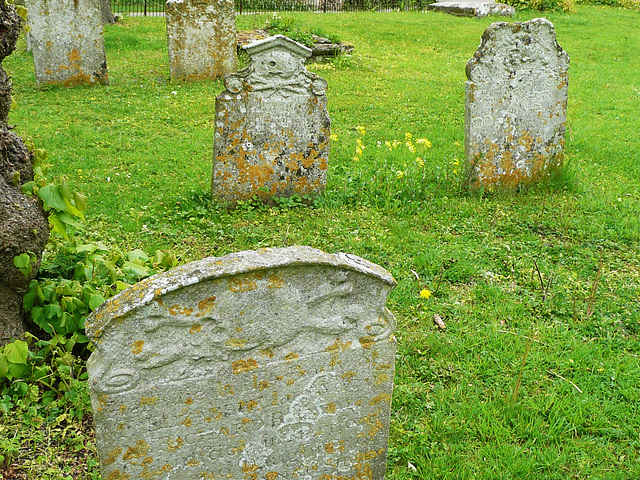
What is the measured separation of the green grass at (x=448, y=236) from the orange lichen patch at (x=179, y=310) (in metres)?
1.32

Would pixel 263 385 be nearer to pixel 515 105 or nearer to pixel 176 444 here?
pixel 176 444

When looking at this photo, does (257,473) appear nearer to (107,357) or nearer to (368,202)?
(107,357)

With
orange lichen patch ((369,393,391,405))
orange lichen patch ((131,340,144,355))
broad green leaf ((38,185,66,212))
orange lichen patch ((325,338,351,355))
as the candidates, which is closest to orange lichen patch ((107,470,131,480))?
orange lichen patch ((131,340,144,355))

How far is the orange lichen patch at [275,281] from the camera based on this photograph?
7.88 feet

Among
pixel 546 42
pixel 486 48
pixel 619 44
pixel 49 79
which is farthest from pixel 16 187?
pixel 619 44

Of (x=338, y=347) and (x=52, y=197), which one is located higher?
(x=52, y=197)

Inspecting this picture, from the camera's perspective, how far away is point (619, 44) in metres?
15.8

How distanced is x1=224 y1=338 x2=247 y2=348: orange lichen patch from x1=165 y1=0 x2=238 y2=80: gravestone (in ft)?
30.9

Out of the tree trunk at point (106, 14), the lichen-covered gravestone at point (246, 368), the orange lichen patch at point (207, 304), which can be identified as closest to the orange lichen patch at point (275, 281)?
the lichen-covered gravestone at point (246, 368)

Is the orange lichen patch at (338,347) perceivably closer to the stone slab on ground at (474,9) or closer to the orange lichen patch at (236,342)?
the orange lichen patch at (236,342)

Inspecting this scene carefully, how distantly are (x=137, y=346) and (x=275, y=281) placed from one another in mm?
589

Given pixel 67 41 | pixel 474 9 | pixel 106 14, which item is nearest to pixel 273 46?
pixel 67 41

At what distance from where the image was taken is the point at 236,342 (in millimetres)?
2479

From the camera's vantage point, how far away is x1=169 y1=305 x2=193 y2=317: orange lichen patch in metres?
2.32
